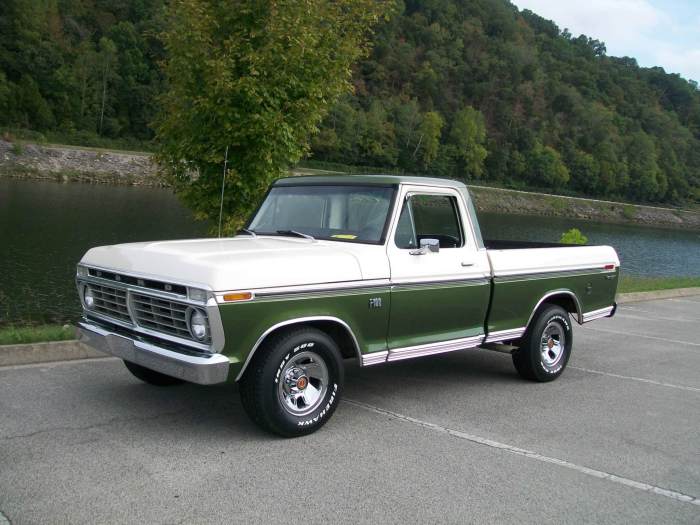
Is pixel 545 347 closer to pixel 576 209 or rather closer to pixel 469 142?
pixel 576 209

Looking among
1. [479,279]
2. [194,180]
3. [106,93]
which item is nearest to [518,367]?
Result: [479,279]

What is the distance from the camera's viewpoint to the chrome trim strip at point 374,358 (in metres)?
5.68

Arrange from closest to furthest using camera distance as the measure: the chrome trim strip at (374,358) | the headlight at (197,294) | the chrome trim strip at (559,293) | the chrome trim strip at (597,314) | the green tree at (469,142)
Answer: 1. the headlight at (197,294)
2. the chrome trim strip at (374,358)
3. the chrome trim strip at (559,293)
4. the chrome trim strip at (597,314)
5. the green tree at (469,142)

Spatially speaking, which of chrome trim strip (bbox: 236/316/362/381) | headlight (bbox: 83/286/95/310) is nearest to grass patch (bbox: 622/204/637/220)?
chrome trim strip (bbox: 236/316/362/381)

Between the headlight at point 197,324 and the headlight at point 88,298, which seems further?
the headlight at point 88,298

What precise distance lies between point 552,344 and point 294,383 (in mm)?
3597

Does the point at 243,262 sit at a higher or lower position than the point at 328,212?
lower

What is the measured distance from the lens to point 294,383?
5316 mm

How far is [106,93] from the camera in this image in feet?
317

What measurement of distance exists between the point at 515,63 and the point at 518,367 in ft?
598

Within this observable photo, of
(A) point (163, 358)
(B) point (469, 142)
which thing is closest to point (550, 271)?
(A) point (163, 358)

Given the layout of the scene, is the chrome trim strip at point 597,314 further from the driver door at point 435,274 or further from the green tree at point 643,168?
the green tree at point 643,168

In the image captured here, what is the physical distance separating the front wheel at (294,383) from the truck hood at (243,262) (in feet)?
1.50

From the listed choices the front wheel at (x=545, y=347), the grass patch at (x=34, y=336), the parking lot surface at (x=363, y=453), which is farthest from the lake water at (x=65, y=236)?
the front wheel at (x=545, y=347)
